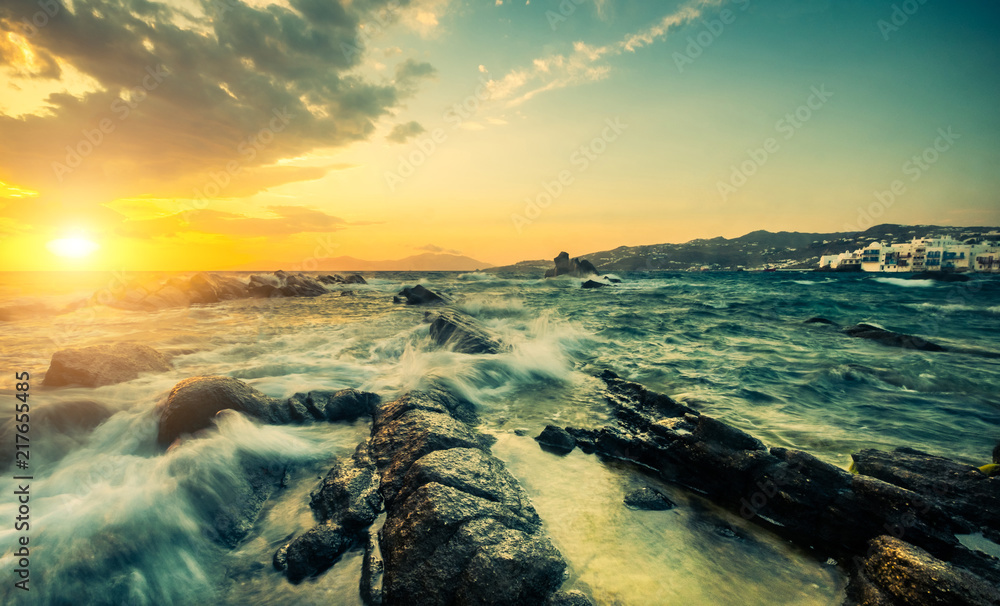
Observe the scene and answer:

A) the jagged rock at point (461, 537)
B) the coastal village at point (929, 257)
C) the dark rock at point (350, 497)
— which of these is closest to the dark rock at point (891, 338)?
the jagged rock at point (461, 537)

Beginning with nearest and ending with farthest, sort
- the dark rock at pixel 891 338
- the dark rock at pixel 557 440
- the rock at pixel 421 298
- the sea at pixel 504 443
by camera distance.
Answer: the sea at pixel 504 443 → the dark rock at pixel 557 440 → the dark rock at pixel 891 338 → the rock at pixel 421 298

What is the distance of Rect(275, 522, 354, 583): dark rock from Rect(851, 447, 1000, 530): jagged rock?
19.9 ft

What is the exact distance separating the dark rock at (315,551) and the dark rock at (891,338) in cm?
1910

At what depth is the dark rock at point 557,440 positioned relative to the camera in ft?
19.9

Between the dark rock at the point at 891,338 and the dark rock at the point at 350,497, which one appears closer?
the dark rock at the point at 350,497

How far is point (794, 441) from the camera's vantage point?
6562mm

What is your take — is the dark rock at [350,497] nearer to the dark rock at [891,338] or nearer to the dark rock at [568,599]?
the dark rock at [568,599]

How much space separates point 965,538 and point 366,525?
628 centimetres

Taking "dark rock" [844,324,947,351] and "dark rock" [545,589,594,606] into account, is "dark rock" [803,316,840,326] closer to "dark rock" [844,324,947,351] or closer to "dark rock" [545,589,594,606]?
"dark rock" [844,324,947,351]

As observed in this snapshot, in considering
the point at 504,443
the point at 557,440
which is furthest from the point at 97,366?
the point at 557,440

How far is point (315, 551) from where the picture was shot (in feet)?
11.7

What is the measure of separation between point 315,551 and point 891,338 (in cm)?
2009

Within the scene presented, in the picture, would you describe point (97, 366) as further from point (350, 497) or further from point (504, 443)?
point (504, 443)

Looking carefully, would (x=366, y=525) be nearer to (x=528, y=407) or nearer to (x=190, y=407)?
(x=190, y=407)
